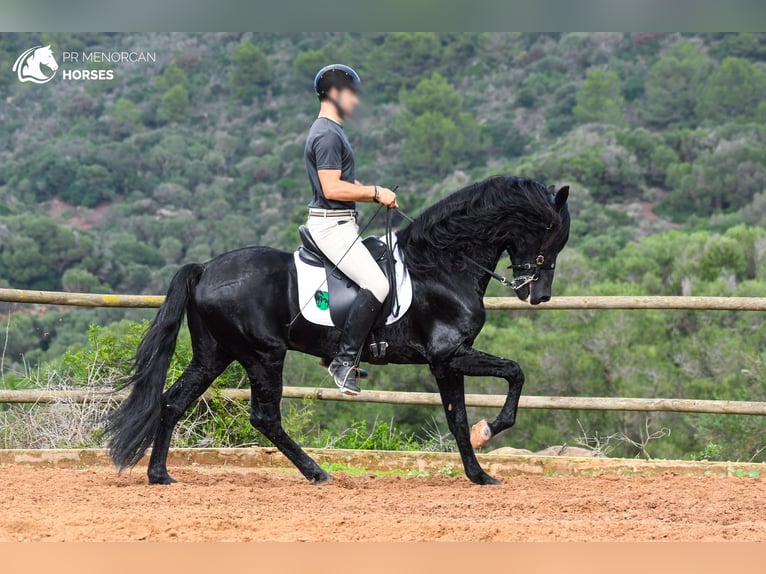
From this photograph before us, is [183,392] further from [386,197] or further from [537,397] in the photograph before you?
[537,397]

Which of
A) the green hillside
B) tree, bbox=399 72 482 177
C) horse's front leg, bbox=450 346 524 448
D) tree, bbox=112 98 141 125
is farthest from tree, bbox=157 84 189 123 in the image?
horse's front leg, bbox=450 346 524 448

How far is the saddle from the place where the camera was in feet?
19.6

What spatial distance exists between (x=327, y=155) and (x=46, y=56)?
23879 mm

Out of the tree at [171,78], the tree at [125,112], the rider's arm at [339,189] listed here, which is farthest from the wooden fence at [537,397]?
the tree at [171,78]

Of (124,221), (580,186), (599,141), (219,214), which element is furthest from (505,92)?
(124,221)

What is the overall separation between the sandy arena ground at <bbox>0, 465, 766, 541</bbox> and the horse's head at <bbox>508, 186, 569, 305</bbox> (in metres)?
1.30

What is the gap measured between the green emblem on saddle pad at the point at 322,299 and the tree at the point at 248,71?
29.9m

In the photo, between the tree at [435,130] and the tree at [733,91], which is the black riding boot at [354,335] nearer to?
the tree at [435,130]

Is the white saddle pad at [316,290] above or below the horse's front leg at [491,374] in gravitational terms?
above

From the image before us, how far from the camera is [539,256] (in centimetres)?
609

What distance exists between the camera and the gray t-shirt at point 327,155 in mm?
5805

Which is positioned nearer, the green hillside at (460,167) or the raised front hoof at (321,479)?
the raised front hoof at (321,479)

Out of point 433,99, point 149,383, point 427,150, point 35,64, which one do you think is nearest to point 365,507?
point 149,383

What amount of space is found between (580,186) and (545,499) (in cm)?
2895
